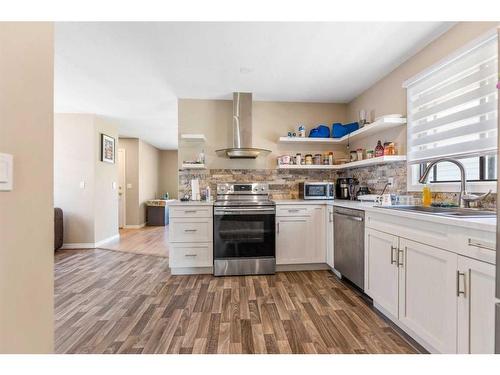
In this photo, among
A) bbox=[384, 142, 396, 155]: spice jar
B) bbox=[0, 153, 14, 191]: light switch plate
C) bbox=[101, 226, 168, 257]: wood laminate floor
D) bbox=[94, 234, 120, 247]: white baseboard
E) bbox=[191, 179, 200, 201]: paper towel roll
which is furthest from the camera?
bbox=[94, 234, 120, 247]: white baseboard

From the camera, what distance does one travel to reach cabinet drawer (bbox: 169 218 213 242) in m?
2.95

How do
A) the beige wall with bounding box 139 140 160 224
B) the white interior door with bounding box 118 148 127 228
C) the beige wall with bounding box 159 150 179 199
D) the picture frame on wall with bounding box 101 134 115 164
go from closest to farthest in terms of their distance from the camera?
1. the picture frame on wall with bounding box 101 134 115 164
2. the white interior door with bounding box 118 148 127 228
3. the beige wall with bounding box 139 140 160 224
4. the beige wall with bounding box 159 150 179 199

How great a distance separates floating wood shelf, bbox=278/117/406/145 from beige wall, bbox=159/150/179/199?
562 centimetres

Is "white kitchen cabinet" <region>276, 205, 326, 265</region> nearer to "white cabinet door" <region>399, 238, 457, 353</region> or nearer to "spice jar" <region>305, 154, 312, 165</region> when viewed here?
"spice jar" <region>305, 154, 312, 165</region>

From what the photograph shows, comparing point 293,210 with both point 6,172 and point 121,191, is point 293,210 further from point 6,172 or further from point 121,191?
point 121,191

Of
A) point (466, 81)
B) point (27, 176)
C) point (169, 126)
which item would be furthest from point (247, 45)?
point (169, 126)

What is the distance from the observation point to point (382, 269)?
1.96 metres

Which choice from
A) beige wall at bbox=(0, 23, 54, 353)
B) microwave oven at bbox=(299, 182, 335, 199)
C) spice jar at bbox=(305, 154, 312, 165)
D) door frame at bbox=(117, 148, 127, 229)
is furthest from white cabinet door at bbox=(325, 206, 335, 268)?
door frame at bbox=(117, 148, 127, 229)

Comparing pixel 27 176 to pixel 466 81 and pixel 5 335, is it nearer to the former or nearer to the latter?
pixel 5 335

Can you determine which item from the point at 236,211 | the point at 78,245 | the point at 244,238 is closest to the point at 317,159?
the point at 236,211

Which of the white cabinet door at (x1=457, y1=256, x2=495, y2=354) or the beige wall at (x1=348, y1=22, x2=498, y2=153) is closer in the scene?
the white cabinet door at (x1=457, y1=256, x2=495, y2=354)

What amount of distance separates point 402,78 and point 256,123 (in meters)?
1.89

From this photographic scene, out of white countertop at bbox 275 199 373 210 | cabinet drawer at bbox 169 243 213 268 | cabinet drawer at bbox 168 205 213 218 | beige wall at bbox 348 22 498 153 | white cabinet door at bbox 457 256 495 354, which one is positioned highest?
beige wall at bbox 348 22 498 153
